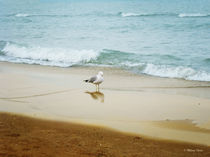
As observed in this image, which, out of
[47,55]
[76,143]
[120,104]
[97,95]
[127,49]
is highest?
[127,49]

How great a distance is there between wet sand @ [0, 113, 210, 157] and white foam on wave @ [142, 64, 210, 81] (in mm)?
5897

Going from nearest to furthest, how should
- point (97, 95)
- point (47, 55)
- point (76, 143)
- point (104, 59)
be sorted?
point (76, 143)
point (97, 95)
point (104, 59)
point (47, 55)

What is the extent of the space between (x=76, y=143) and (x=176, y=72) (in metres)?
7.38

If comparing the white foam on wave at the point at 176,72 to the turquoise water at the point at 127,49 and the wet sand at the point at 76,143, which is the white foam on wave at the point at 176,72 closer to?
the turquoise water at the point at 127,49

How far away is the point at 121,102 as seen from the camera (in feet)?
25.5

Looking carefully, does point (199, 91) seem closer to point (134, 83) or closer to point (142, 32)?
point (134, 83)

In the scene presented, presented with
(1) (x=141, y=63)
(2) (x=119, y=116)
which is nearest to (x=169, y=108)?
(2) (x=119, y=116)

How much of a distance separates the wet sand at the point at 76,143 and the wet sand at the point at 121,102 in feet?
1.25

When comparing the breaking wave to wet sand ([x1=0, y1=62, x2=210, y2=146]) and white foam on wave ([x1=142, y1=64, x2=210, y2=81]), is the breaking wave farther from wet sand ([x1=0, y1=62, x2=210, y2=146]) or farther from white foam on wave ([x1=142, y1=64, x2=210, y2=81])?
wet sand ([x1=0, y1=62, x2=210, y2=146])

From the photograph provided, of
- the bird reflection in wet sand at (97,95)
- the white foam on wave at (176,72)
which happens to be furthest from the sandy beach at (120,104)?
the white foam on wave at (176,72)

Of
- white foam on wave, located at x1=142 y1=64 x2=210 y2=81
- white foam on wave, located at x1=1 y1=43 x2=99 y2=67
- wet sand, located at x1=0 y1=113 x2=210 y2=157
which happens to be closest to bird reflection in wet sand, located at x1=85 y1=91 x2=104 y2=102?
wet sand, located at x1=0 y1=113 x2=210 y2=157

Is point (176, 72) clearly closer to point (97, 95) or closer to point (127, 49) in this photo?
point (97, 95)

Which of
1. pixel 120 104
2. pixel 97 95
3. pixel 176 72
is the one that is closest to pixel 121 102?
pixel 120 104

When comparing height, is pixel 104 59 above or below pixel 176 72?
above
